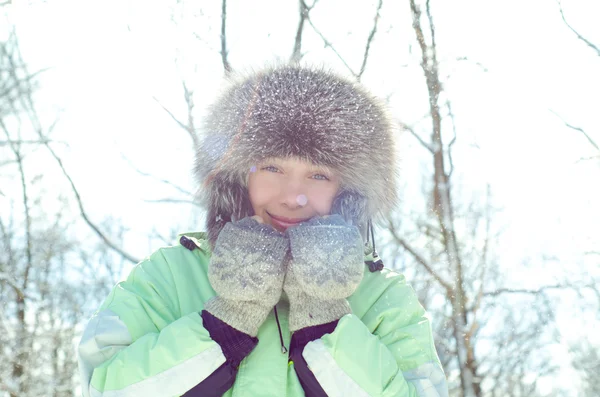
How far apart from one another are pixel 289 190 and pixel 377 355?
2.13ft

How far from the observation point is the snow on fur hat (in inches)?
77.5

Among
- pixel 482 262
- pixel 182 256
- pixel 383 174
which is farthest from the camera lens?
pixel 482 262

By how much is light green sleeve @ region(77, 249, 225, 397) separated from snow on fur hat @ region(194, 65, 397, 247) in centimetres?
40

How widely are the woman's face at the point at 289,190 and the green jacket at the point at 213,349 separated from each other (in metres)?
0.31

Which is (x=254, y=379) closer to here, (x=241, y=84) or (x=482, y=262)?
(x=241, y=84)

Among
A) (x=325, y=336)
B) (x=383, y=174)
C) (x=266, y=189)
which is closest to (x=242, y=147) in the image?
(x=266, y=189)

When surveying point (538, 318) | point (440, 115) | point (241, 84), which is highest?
point (440, 115)

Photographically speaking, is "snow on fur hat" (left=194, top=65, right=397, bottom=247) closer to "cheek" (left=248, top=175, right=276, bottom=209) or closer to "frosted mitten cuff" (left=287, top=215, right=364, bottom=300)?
"cheek" (left=248, top=175, right=276, bottom=209)

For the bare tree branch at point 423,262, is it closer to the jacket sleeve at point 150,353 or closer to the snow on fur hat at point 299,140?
the snow on fur hat at point 299,140

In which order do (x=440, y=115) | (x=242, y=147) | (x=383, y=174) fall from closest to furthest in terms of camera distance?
(x=242, y=147), (x=383, y=174), (x=440, y=115)

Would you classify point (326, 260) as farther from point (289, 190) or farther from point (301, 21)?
point (301, 21)

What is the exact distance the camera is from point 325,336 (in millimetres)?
1477

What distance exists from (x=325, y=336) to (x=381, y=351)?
163mm

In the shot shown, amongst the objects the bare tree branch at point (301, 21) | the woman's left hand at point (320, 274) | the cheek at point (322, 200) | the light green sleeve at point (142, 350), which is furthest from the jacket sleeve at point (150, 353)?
the bare tree branch at point (301, 21)
